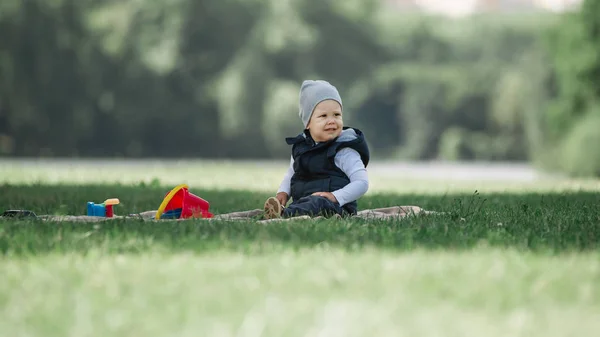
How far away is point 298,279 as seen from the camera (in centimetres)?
365

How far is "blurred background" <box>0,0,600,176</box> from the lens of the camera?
32500 millimetres

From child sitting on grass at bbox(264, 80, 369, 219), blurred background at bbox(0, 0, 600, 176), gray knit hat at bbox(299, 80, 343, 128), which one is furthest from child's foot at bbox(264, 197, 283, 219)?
blurred background at bbox(0, 0, 600, 176)

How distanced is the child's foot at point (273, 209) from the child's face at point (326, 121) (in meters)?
0.83

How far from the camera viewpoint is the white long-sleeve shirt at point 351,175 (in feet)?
21.3

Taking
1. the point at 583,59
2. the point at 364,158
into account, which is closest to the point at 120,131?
the point at 583,59

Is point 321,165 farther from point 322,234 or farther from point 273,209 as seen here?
point 322,234

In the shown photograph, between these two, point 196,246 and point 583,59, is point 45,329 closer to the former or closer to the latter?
point 196,246

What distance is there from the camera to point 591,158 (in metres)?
17.3

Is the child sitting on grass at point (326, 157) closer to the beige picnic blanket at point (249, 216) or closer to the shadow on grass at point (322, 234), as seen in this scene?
the beige picnic blanket at point (249, 216)

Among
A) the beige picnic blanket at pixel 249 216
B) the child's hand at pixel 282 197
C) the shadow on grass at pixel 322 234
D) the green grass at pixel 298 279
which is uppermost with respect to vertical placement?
the child's hand at pixel 282 197

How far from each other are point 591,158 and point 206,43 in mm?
25168

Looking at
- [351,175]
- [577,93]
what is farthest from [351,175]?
[577,93]

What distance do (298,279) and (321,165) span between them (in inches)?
127

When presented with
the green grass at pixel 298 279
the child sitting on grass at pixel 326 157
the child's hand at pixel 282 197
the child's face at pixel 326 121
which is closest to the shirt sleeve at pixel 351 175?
the child sitting on grass at pixel 326 157
